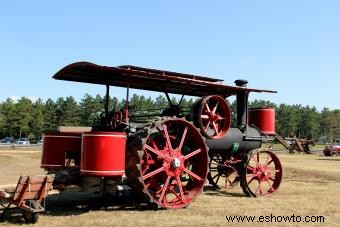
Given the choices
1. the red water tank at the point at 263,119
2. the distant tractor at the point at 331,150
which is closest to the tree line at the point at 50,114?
the distant tractor at the point at 331,150

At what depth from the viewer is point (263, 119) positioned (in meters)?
15.2

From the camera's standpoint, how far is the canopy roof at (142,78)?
10.5 meters

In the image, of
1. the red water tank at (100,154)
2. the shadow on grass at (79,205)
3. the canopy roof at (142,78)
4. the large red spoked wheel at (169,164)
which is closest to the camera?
the red water tank at (100,154)

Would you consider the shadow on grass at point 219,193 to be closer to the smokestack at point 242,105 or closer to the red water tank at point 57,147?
the smokestack at point 242,105

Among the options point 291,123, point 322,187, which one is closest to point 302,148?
point 322,187

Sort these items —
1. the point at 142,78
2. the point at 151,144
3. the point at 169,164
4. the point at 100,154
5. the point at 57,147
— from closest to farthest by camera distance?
the point at 100,154 < the point at 57,147 < the point at 169,164 < the point at 151,144 < the point at 142,78

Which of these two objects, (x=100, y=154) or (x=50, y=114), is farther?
(x=50, y=114)

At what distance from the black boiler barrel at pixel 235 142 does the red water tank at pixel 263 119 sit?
70 centimetres

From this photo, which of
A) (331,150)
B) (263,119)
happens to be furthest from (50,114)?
(263,119)

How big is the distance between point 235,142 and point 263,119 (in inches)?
84.2

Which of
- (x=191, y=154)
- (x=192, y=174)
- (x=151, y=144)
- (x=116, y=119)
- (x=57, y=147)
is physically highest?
(x=116, y=119)

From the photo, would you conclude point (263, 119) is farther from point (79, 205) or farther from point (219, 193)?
point (79, 205)

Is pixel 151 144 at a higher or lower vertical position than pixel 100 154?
higher

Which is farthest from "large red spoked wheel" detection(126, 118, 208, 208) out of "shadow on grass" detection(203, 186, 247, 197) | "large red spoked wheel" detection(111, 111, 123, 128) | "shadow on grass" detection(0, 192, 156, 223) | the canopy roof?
"shadow on grass" detection(203, 186, 247, 197)
